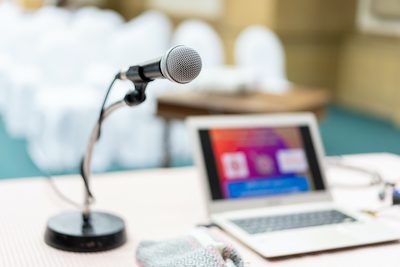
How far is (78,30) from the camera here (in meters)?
5.24

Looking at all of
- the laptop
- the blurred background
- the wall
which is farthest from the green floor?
the laptop

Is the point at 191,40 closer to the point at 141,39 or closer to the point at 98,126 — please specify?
the point at 141,39

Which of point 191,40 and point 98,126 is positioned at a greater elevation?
point 191,40

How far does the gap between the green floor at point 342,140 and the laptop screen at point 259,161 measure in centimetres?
257

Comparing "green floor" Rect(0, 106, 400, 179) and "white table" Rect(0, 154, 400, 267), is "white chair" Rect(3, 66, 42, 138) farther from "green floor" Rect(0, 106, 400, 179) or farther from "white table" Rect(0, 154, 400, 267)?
"white table" Rect(0, 154, 400, 267)

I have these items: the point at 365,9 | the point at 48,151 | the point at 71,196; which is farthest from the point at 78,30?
the point at 71,196

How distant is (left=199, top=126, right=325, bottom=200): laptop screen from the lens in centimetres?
134

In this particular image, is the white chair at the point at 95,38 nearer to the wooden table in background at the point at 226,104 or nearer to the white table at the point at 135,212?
the wooden table in background at the point at 226,104

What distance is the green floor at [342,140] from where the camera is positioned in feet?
12.9

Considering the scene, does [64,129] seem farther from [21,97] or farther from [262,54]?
[262,54]

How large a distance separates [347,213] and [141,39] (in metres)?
3.38

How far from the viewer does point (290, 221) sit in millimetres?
1290

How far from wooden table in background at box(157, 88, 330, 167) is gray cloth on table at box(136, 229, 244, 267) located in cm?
203

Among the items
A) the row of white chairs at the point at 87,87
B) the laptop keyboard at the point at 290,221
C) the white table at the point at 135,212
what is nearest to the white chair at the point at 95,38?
the row of white chairs at the point at 87,87
